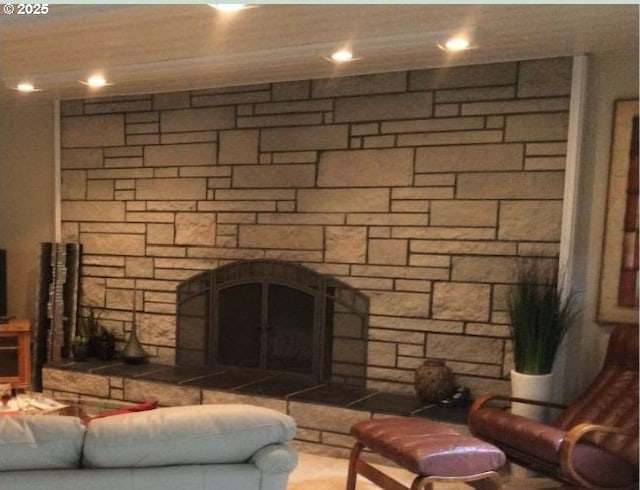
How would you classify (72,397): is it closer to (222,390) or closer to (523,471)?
(222,390)

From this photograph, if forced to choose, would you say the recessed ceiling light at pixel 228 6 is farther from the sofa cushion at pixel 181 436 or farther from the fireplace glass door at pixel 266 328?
the fireplace glass door at pixel 266 328

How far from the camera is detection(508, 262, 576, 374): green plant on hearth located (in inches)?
124

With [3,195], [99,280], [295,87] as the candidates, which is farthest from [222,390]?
[3,195]

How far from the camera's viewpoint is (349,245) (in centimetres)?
395

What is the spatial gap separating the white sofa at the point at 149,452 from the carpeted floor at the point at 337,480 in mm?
1379

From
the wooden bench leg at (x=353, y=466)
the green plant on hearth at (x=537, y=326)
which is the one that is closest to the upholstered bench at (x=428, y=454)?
the wooden bench leg at (x=353, y=466)

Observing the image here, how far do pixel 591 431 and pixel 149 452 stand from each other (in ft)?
5.89

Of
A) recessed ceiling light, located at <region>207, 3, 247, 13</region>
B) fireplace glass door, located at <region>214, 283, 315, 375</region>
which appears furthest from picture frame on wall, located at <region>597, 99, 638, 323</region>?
recessed ceiling light, located at <region>207, 3, 247, 13</region>

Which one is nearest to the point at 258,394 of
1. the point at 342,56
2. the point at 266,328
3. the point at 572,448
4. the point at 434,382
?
the point at 266,328

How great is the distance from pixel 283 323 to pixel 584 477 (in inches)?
83.8

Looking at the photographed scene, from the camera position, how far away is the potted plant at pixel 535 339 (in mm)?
3156

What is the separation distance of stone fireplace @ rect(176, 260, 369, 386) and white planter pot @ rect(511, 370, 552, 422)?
3.43 feet

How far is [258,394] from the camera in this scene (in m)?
3.75

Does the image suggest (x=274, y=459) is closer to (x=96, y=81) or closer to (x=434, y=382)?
(x=434, y=382)
